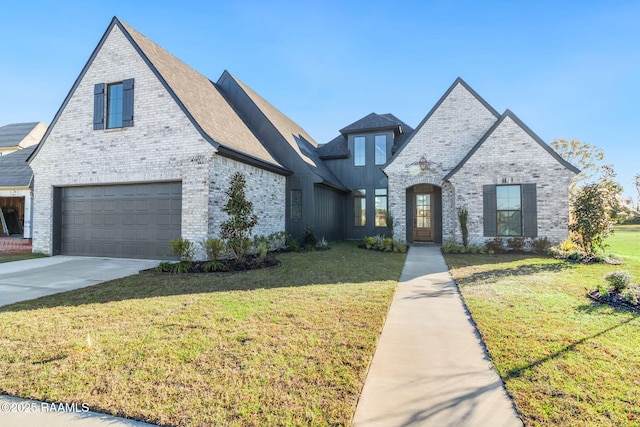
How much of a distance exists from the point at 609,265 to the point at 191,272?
11.6 m

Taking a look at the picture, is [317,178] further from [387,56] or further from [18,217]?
[18,217]

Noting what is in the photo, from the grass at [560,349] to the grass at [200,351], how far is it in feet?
4.50

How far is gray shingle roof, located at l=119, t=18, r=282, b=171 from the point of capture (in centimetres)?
1014

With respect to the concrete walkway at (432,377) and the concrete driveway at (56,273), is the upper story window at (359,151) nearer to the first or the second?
the concrete driveway at (56,273)

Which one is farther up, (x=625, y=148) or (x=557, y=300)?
(x=625, y=148)

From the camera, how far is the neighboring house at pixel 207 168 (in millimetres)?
9992

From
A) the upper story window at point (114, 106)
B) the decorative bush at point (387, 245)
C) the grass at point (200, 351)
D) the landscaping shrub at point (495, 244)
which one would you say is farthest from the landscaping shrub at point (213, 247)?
the landscaping shrub at point (495, 244)

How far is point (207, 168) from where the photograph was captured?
9.45 m

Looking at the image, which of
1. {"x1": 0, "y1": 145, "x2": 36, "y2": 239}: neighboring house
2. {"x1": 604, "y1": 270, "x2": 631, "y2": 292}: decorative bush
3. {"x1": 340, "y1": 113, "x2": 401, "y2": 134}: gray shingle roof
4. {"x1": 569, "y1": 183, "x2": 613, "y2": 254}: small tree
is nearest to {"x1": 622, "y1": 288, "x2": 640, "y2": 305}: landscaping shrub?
{"x1": 604, "y1": 270, "x2": 631, "y2": 292}: decorative bush

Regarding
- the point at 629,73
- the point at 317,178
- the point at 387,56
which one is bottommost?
the point at 317,178

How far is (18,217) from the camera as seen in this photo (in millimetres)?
17094

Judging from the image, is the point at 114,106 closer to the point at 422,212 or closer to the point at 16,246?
the point at 16,246

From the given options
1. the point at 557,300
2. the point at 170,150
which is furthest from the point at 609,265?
the point at 170,150

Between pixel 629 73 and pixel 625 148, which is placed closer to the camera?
pixel 629 73
